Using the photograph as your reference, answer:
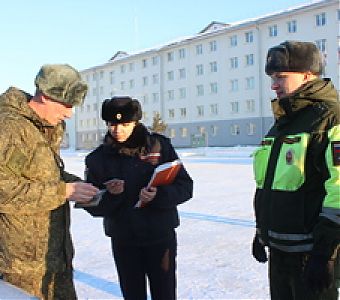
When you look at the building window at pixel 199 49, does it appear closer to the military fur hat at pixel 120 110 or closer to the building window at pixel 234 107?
the building window at pixel 234 107

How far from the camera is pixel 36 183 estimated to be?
2064mm

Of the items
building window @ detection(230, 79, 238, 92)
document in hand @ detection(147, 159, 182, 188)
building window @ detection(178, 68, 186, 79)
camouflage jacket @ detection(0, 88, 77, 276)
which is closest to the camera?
camouflage jacket @ detection(0, 88, 77, 276)

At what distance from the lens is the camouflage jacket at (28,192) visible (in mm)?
2023

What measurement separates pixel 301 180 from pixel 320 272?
1.39 ft

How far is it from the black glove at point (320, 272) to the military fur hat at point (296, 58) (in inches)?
36.8

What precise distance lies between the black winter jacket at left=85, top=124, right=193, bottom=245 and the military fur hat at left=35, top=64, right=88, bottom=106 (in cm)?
83

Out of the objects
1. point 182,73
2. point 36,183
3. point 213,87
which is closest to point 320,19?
point 213,87

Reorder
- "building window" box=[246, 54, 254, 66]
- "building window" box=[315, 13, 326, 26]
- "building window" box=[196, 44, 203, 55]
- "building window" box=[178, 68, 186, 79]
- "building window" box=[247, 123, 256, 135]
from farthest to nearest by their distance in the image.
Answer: "building window" box=[178, 68, 186, 79] < "building window" box=[196, 44, 203, 55] < "building window" box=[246, 54, 254, 66] < "building window" box=[247, 123, 256, 135] < "building window" box=[315, 13, 326, 26]

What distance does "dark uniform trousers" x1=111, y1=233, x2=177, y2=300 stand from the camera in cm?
300

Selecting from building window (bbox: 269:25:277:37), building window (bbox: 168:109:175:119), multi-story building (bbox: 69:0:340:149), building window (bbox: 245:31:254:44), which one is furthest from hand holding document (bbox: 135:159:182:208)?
building window (bbox: 168:109:175:119)

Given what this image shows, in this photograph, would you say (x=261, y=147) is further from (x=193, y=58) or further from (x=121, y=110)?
(x=193, y=58)

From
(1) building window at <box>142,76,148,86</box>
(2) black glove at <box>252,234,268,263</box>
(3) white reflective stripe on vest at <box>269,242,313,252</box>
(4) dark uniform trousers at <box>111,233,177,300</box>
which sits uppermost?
(1) building window at <box>142,76,148,86</box>

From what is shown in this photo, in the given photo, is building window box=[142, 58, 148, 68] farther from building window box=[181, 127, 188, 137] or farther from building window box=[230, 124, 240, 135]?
building window box=[230, 124, 240, 135]

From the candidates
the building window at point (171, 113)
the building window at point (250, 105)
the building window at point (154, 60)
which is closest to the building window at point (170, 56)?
the building window at point (154, 60)
